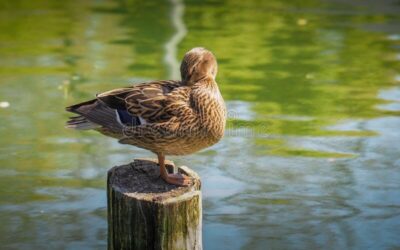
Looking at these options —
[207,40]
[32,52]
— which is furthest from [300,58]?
[32,52]

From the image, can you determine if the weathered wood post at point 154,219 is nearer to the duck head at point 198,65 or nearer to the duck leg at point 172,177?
the duck leg at point 172,177

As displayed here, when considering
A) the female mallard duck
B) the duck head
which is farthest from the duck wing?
the duck head

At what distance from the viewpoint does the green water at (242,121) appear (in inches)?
235

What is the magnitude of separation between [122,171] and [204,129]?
539mm

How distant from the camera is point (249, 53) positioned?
10930 millimetres

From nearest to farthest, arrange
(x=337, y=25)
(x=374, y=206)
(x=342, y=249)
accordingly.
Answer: (x=342, y=249) → (x=374, y=206) → (x=337, y=25)

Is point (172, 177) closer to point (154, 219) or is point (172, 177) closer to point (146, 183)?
point (146, 183)

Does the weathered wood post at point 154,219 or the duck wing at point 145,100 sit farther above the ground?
the duck wing at point 145,100

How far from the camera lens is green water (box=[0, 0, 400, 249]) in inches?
235

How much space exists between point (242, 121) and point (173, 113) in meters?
3.56

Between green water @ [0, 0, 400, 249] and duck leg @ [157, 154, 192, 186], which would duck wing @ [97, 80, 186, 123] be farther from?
green water @ [0, 0, 400, 249]

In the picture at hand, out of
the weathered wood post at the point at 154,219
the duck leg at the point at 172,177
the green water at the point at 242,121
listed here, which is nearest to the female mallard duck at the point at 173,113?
the duck leg at the point at 172,177

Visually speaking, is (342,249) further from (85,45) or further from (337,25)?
(337,25)

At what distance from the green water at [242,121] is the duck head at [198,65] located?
1362 mm
